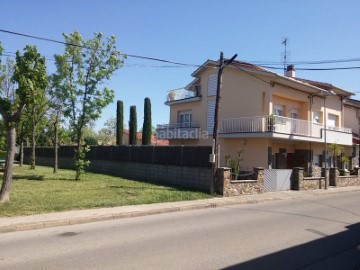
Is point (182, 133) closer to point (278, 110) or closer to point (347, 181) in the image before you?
point (278, 110)

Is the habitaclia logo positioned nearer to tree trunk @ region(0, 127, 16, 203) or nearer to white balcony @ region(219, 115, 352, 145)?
white balcony @ region(219, 115, 352, 145)

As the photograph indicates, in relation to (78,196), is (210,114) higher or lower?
higher

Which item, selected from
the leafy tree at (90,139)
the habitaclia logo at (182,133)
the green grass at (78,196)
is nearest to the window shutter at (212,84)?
the habitaclia logo at (182,133)

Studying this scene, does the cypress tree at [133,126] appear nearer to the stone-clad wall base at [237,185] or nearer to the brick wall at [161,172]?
the brick wall at [161,172]

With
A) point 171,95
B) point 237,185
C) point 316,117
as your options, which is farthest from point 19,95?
point 316,117

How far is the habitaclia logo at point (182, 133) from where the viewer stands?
2867 centimetres

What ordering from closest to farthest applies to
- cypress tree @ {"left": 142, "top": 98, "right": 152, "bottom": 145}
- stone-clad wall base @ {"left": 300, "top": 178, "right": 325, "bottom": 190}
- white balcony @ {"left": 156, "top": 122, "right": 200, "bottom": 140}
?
stone-clad wall base @ {"left": 300, "top": 178, "right": 325, "bottom": 190}
white balcony @ {"left": 156, "top": 122, "right": 200, "bottom": 140}
cypress tree @ {"left": 142, "top": 98, "right": 152, "bottom": 145}

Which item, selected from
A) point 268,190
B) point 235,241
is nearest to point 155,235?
point 235,241

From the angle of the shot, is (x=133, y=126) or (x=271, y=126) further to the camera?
(x=133, y=126)

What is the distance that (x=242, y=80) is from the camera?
26250 mm

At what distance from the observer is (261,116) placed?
2364 centimetres

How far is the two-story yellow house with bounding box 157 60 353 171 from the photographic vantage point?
24219mm

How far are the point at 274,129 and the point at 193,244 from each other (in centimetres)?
1622

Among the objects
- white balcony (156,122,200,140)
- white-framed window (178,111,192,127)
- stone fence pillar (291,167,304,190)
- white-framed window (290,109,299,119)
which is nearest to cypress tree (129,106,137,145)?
white balcony (156,122,200,140)
